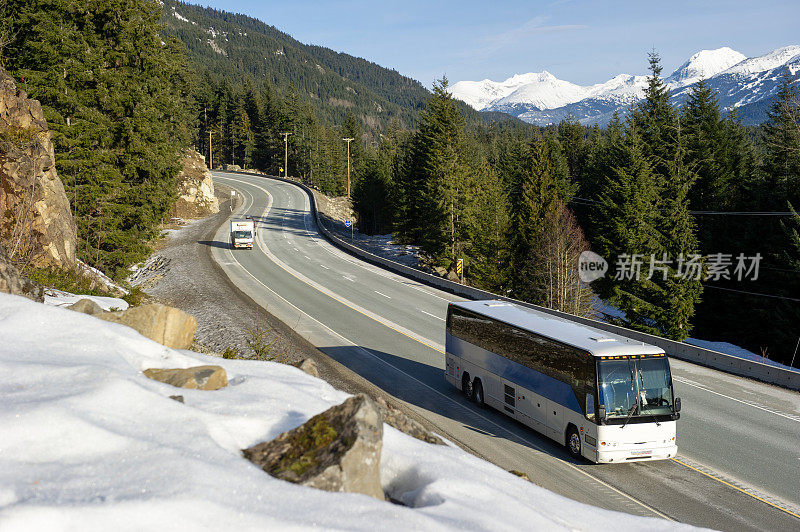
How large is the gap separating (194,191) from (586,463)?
63973mm

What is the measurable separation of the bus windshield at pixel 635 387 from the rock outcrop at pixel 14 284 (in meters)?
12.7

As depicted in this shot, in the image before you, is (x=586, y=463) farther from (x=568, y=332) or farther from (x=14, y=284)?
(x=14, y=284)

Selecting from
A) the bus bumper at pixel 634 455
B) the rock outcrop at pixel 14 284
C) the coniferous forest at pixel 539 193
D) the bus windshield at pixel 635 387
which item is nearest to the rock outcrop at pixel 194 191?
the coniferous forest at pixel 539 193

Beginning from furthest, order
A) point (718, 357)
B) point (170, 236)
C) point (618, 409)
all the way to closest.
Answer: point (170, 236) < point (718, 357) < point (618, 409)

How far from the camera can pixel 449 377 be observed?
63.3 feet

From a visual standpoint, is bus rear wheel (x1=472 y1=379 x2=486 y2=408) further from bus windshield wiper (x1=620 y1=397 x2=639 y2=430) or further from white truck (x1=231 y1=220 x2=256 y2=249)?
white truck (x1=231 y1=220 x2=256 y2=249)

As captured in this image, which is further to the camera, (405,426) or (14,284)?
(14,284)

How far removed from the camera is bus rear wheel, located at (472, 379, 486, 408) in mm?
17328

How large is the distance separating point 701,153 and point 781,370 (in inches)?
1628

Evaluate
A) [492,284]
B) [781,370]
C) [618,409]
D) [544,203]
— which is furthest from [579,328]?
[544,203]

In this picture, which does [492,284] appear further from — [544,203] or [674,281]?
[674,281]

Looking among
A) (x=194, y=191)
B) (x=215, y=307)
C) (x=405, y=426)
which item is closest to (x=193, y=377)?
(x=405, y=426)

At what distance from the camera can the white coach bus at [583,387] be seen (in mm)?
12719

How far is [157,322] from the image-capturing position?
11406 millimetres
